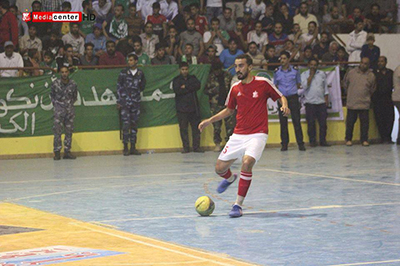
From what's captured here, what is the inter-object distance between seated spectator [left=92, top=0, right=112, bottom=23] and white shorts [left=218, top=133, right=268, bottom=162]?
13.4 meters

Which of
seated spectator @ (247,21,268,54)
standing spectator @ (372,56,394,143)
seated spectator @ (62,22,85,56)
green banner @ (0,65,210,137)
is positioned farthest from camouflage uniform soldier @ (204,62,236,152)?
standing spectator @ (372,56,394,143)

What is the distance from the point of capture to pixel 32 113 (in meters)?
20.6

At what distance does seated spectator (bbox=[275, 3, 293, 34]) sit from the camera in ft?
80.2

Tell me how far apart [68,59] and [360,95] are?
8279mm

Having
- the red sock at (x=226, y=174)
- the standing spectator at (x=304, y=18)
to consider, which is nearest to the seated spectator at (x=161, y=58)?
the standing spectator at (x=304, y=18)

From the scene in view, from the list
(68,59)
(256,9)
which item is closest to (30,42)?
(68,59)

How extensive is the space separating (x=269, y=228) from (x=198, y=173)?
6642 millimetres

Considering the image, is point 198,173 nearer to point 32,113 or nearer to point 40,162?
point 40,162

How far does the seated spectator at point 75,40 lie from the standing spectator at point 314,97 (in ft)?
21.1

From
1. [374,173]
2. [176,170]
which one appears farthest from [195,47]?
[374,173]

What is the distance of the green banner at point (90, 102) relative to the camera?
20.4 metres

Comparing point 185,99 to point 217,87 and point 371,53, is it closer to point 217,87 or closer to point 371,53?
point 217,87

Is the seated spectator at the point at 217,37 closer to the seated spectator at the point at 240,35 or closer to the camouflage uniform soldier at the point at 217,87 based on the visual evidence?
the seated spectator at the point at 240,35

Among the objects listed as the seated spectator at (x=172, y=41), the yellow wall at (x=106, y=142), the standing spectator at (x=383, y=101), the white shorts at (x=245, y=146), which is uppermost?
the seated spectator at (x=172, y=41)
